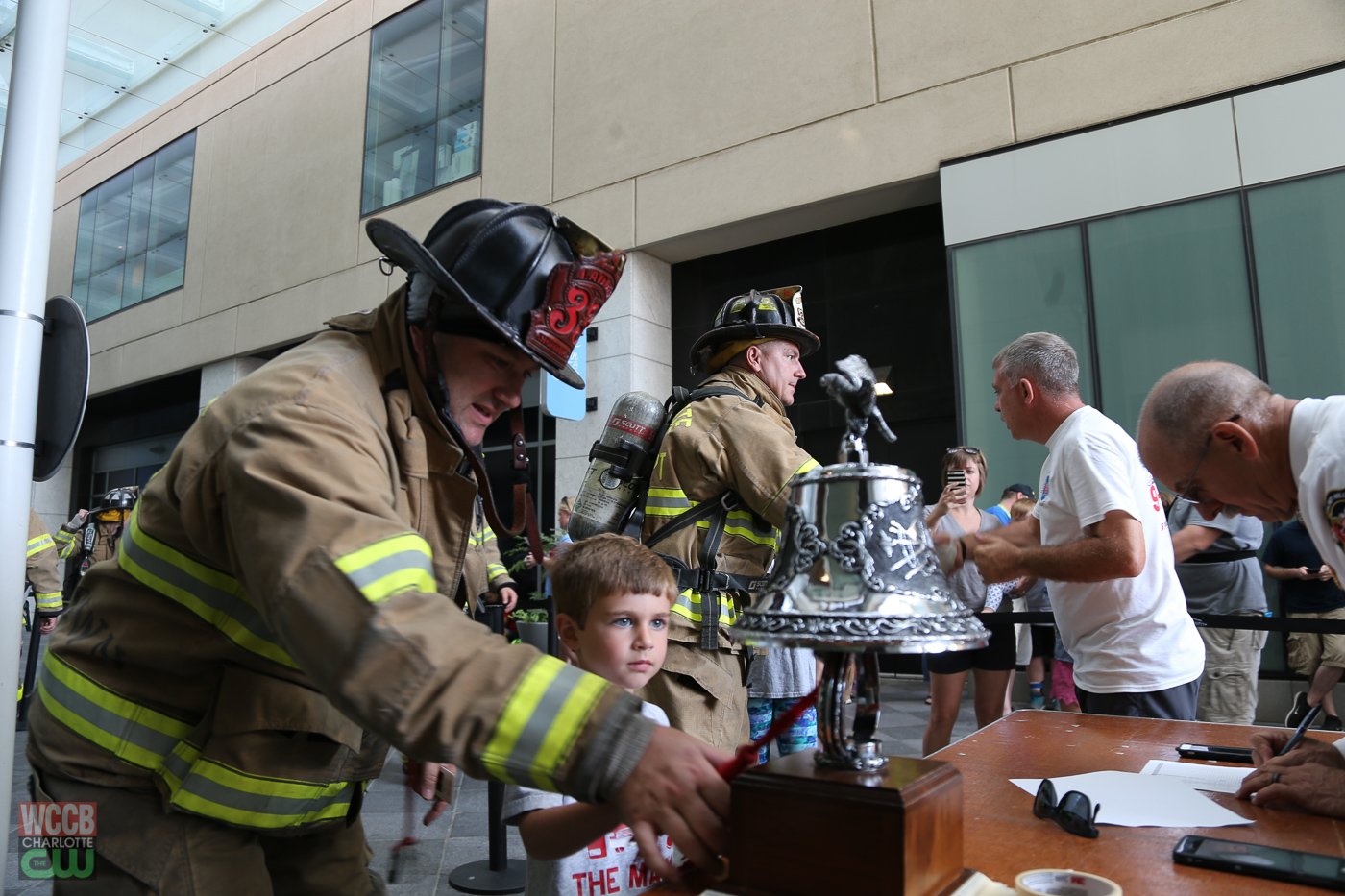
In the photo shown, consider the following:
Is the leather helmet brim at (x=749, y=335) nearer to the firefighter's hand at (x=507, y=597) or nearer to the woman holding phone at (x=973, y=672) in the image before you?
the woman holding phone at (x=973, y=672)

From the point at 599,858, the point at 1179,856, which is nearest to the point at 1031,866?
the point at 1179,856

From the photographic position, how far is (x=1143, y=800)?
1658 mm

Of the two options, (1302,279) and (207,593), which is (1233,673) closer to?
(1302,279)

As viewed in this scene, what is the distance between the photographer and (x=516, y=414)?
215cm

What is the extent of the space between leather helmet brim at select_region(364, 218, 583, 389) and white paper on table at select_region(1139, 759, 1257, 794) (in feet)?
5.11

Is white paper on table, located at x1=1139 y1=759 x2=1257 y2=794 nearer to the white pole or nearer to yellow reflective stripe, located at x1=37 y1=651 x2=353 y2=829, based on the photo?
yellow reflective stripe, located at x1=37 y1=651 x2=353 y2=829

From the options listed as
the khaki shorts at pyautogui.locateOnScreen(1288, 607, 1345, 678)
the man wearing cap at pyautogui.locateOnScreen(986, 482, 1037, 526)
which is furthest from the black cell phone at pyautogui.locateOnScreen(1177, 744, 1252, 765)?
the man wearing cap at pyautogui.locateOnScreen(986, 482, 1037, 526)

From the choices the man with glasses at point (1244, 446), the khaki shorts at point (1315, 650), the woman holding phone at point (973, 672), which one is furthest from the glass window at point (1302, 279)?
the man with glasses at point (1244, 446)

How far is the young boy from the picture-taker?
6.13 ft

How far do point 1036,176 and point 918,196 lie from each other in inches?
58.7

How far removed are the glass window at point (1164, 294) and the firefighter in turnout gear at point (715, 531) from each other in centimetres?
594

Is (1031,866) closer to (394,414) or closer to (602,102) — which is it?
(394,414)

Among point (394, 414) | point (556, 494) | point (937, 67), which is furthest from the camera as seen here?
point (556, 494)

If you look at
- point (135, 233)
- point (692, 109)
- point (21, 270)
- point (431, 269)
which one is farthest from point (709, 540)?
point (135, 233)
